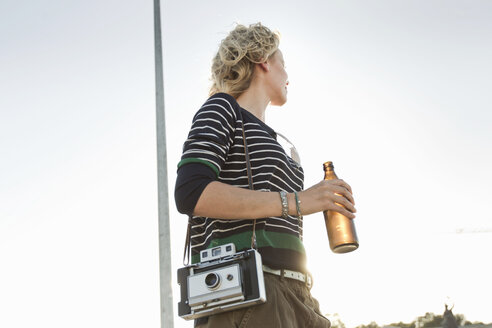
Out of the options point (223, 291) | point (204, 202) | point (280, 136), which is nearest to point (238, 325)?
point (223, 291)

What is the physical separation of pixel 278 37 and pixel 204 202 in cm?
137

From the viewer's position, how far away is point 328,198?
201 centimetres

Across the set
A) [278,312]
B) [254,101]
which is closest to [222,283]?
[278,312]

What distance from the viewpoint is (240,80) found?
268cm

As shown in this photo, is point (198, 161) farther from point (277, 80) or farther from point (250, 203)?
point (277, 80)

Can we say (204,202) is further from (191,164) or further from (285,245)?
(285,245)

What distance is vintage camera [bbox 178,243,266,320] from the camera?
1797mm

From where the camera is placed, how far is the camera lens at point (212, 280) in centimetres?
183

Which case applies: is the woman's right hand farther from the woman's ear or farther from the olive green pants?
the woman's ear

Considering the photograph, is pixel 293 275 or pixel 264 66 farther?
pixel 264 66

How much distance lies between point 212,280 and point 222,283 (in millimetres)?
41
